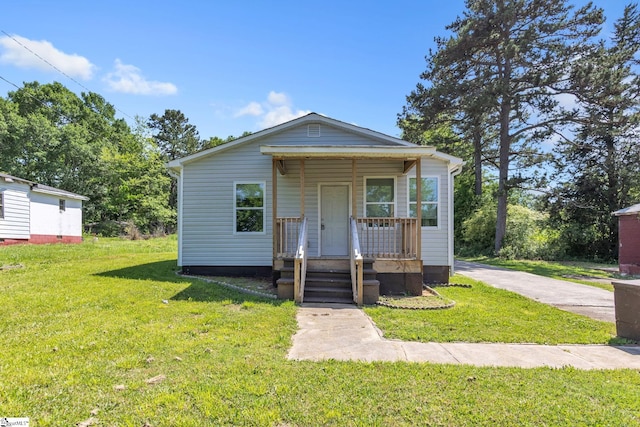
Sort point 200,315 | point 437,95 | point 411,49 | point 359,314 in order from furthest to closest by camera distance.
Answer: point 411,49, point 437,95, point 359,314, point 200,315

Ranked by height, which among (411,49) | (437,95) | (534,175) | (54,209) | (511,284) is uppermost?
(411,49)

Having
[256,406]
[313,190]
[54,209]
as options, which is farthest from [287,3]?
[54,209]

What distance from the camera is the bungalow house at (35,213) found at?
15352 millimetres

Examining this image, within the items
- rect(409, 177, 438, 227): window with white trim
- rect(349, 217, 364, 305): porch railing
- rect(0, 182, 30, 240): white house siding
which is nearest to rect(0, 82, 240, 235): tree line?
rect(0, 182, 30, 240): white house siding

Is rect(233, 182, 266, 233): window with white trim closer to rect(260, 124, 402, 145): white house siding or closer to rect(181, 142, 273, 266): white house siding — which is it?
rect(181, 142, 273, 266): white house siding

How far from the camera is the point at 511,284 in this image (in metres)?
9.48

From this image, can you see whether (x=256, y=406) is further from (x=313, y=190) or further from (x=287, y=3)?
(x=287, y=3)

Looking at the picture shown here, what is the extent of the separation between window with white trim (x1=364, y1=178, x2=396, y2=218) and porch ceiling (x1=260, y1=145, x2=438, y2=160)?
171 centimetres

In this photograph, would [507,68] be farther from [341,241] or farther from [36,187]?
[36,187]

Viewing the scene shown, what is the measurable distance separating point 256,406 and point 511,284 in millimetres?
9170

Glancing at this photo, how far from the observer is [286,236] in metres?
8.15

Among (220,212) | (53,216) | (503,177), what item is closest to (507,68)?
(503,177)

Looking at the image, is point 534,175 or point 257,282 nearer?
point 257,282

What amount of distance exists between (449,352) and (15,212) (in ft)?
65.7
